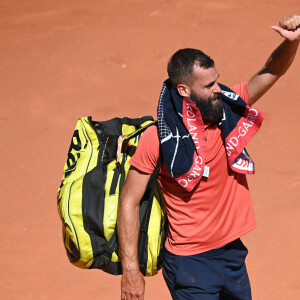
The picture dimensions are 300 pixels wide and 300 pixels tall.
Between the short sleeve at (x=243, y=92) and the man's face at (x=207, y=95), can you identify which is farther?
the short sleeve at (x=243, y=92)

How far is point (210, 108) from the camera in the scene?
3416 millimetres

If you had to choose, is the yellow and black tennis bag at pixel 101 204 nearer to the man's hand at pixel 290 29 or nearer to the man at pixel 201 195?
the man at pixel 201 195

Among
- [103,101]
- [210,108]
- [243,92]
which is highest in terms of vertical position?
[103,101]

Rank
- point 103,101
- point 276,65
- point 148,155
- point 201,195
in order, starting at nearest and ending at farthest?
point 148,155
point 201,195
point 276,65
point 103,101

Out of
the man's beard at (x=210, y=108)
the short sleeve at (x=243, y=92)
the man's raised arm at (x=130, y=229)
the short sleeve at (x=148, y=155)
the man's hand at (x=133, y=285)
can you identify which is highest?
the short sleeve at (x=243, y=92)

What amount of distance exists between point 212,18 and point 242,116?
18.1 feet

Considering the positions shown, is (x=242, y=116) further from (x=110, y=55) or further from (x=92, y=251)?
(x=110, y=55)

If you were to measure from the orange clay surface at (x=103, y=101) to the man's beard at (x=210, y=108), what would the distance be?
2358 millimetres

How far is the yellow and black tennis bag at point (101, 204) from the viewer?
349 centimetres

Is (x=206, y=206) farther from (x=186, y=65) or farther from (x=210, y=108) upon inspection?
(x=186, y=65)

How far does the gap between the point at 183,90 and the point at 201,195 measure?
2.04 ft

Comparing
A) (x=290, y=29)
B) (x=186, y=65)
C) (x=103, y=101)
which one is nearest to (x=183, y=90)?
(x=186, y=65)

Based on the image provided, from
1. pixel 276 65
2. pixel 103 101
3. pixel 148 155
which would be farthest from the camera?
pixel 103 101

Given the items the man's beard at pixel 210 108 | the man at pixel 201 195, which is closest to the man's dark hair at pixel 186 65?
the man at pixel 201 195
